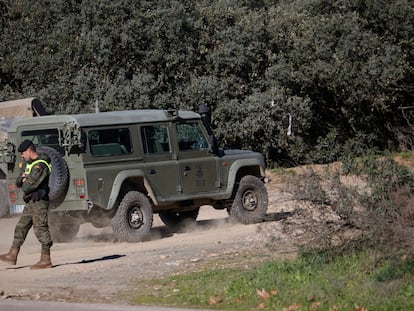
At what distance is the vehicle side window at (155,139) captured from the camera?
49.7 ft

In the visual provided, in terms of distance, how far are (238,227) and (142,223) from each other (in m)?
2.20

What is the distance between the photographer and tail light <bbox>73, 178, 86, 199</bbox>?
14.2m

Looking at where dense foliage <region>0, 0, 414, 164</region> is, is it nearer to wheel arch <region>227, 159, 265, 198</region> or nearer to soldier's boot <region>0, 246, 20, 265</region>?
wheel arch <region>227, 159, 265, 198</region>

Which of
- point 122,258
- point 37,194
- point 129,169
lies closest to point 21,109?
point 129,169

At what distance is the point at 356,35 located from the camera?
28984 millimetres

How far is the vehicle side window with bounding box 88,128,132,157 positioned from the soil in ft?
5.23

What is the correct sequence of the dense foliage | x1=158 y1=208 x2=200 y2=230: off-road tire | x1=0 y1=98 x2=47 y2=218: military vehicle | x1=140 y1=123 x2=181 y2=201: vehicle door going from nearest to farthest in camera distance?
x1=140 y1=123 x2=181 y2=201: vehicle door → x1=158 y1=208 x2=200 y2=230: off-road tire → x1=0 y1=98 x2=47 y2=218: military vehicle → the dense foliage

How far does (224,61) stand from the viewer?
28.2 m

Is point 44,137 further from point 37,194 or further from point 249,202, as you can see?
point 249,202

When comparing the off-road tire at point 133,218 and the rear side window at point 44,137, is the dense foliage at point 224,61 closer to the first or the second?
the rear side window at point 44,137

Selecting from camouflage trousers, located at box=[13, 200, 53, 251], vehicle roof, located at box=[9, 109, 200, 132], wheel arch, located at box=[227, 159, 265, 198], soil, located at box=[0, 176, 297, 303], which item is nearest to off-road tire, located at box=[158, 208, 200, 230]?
soil, located at box=[0, 176, 297, 303]

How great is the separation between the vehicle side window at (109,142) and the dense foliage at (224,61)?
39.5 feet

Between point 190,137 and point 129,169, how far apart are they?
5.42ft

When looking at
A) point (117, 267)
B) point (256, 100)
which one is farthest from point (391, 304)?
point (256, 100)
